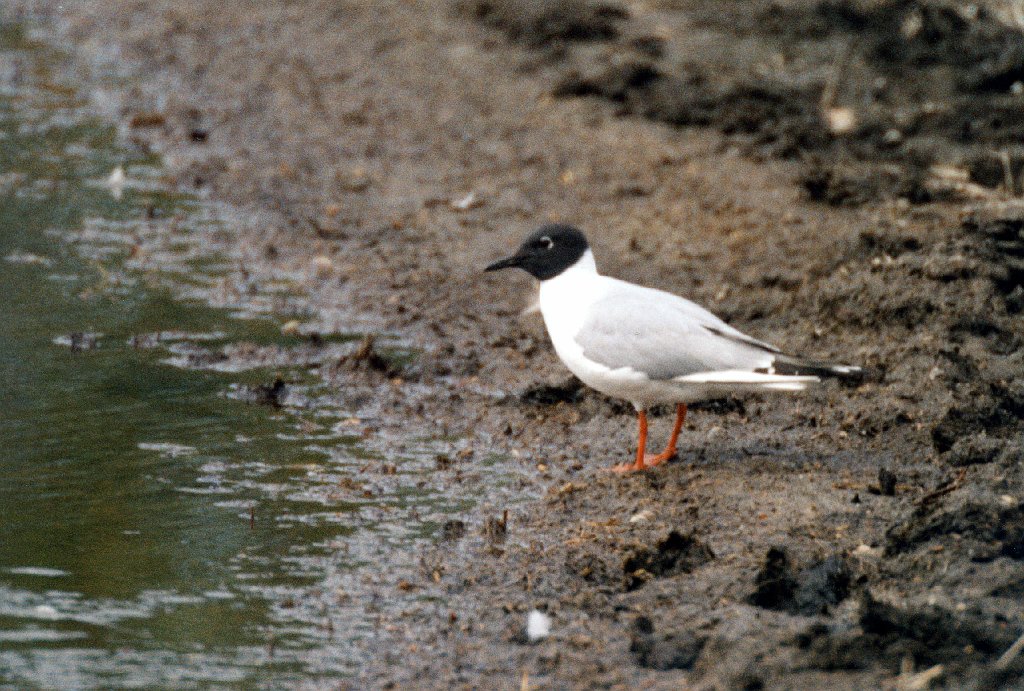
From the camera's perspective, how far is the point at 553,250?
6.51 m

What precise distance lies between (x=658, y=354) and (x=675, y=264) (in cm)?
256

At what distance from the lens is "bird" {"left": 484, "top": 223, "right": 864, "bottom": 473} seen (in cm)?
569

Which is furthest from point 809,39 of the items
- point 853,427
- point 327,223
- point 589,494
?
point 589,494

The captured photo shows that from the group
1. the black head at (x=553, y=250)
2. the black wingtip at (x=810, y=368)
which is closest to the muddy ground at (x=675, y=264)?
the black wingtip at (x=810, y=368)

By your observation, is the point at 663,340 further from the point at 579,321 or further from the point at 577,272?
the point at 577,272

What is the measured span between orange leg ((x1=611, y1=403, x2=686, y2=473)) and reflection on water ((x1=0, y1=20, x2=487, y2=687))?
834 mm

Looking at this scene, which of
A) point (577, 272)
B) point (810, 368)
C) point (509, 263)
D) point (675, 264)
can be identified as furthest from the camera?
point (675, 264)

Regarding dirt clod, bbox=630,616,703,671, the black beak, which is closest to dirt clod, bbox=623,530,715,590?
dirt clod, bbox=630,616,703,671

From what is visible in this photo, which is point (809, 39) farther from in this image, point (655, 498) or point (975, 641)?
point (975, 641)

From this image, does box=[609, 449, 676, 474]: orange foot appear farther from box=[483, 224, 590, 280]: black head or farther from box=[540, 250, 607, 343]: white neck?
box=[483, 224, 590, 280]: black head

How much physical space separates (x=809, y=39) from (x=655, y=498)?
6745 millimetres

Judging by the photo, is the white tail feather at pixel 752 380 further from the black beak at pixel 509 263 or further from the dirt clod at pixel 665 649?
the dirt clod at pixel 665 649

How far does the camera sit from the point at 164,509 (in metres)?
5.66

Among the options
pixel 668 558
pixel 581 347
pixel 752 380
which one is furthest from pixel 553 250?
pixel 668 558
